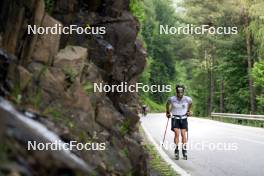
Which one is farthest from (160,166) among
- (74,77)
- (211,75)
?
(211,75)

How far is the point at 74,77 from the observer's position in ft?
23.1

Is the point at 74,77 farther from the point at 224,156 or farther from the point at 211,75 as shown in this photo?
the point at 211,75

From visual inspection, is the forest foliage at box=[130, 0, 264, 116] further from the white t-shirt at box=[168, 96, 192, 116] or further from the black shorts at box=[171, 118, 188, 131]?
the black shorts at box=[171, 118, 188, 131]

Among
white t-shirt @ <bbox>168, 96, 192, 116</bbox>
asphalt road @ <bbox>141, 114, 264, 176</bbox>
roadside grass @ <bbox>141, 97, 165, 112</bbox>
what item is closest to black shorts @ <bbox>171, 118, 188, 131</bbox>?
white t-shirt @ <bbox>168, 96, 192, 116</bbox>

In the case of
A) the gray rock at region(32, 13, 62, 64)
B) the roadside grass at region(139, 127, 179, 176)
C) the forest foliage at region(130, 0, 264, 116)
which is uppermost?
the forest foliage at region(130, 0, 264, 116)

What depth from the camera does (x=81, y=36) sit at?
9.12 meters

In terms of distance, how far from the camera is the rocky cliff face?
5.16m

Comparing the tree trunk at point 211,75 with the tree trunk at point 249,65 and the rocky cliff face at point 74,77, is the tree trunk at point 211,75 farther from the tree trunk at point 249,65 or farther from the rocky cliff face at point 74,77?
the rocky cliff face at point 74,77

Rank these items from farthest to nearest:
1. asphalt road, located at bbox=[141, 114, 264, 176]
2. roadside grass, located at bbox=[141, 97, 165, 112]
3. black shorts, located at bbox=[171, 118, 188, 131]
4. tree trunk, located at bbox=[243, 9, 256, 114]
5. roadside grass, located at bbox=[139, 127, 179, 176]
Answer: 1. roadside grass, located at bbox=[141, 97, 165, 112]
2. tree trunk, located at bbox=[243, 9, 256, 114]
3. black shorts, located at bbox=[171, 118, 188, 131]
4. asphalt road, located at bbox=[141, 114, 264, 176]
5. roadside grass, located at bbox=[139, 127, 179, 176]

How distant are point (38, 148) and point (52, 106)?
2906mm

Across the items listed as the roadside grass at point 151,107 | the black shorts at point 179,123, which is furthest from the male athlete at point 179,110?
the roadside grass at point 151,107

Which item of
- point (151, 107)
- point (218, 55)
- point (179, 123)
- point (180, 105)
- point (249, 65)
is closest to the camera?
point (180, 105)

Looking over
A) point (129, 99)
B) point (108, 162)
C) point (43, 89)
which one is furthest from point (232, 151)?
point (43, 89)

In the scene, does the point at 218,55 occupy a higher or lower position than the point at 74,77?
higher
